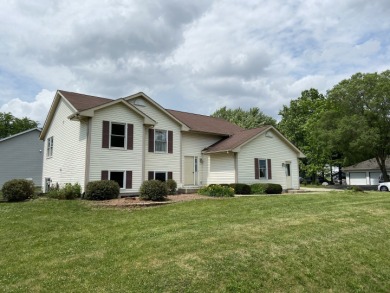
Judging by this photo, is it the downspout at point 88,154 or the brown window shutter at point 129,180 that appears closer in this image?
the downspout at point 88,154

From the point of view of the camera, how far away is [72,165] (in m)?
18.0

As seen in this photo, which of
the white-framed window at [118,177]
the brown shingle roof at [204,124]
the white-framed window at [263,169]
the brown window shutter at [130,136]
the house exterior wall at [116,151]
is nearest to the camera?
the house exterior wall at [116,151]

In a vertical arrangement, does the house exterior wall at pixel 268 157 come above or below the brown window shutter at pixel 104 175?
above

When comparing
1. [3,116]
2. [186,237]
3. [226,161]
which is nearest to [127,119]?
[226,161]

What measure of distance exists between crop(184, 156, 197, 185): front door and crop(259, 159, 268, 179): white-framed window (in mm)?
4874

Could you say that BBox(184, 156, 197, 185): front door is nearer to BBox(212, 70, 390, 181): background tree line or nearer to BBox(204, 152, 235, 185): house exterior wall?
BBox(204, 152, 235, 185): house exterior wall

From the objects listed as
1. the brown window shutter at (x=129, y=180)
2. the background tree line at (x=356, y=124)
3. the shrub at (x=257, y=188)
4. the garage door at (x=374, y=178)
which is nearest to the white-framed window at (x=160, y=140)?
the brown window shutter at (x=129, y=180)

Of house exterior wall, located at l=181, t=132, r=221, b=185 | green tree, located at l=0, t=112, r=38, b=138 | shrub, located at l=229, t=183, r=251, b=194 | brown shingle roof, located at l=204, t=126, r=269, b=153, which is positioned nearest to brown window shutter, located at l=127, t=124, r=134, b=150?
house exterior wall, located at l=181, t=132, r=221, b=185

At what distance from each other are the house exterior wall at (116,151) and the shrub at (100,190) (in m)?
1.50

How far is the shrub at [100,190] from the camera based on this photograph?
14.8 m

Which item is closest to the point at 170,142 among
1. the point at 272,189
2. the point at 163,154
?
the point at 163,154

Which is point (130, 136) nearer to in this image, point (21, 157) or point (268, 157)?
point (268, 157)

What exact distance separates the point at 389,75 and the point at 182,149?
90.8 ft

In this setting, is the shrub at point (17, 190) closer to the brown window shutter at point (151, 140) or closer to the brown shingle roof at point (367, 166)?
the brown window shutter at point (151, 140)
